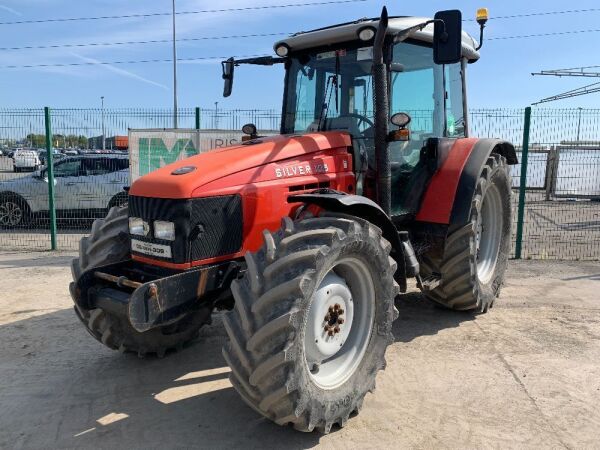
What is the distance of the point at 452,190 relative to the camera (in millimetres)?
4762

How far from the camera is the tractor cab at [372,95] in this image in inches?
168

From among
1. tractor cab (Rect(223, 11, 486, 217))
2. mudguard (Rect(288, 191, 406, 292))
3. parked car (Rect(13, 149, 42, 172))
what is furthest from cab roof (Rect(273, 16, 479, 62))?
parked car (Rect(13, 149, 42, 172))

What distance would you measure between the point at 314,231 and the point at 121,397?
192cm

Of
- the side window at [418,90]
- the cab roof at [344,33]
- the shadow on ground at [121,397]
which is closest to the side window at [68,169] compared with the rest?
the shadow on ground at [121,397]

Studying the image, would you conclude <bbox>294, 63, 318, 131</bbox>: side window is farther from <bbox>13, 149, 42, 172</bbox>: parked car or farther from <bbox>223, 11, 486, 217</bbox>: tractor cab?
<bbox>13, 149, 42, 172</bbox>: parked car

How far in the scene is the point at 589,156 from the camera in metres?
15.3

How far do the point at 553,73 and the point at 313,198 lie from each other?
102 ft

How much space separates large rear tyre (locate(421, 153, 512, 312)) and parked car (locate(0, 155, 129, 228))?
7355mm

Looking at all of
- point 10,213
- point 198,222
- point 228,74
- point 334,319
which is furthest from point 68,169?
point 334,319

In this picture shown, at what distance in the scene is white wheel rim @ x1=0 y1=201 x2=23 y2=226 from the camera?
11.0 metres

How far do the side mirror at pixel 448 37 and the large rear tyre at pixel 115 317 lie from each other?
246cm

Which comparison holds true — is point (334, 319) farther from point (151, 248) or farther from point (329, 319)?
point (151, 248)

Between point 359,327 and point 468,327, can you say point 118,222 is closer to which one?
point 359,327

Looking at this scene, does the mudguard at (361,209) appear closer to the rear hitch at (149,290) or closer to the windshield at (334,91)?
the rear hitch at (149,290)
